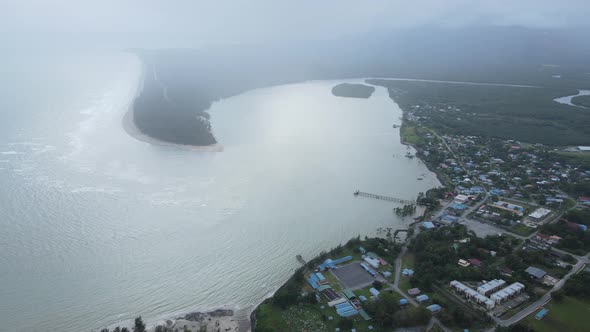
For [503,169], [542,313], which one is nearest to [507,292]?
[542,313]

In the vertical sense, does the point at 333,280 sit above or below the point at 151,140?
below

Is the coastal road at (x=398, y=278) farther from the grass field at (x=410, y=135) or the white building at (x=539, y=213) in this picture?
the grass field at (x=410, y=135)

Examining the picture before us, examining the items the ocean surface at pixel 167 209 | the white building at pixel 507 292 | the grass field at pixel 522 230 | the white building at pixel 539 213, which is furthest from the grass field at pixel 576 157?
the white building at pixel 507 292

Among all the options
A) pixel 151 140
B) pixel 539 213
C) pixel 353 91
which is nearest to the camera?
pixel 539 213

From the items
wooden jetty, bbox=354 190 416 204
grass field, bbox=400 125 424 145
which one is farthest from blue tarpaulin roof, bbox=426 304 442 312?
grass field, bbox=400 125 424 145

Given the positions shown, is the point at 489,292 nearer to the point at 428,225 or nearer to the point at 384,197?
the point at 428,225

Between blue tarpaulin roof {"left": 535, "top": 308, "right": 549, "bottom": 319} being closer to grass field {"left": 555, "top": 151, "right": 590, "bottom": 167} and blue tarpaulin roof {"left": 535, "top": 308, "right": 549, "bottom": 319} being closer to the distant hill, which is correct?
grass field {"left": 555, "top": 151, "right": 590, "bottom": 167}

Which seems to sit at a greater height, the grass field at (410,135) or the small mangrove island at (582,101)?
the grass field at (410,135)
